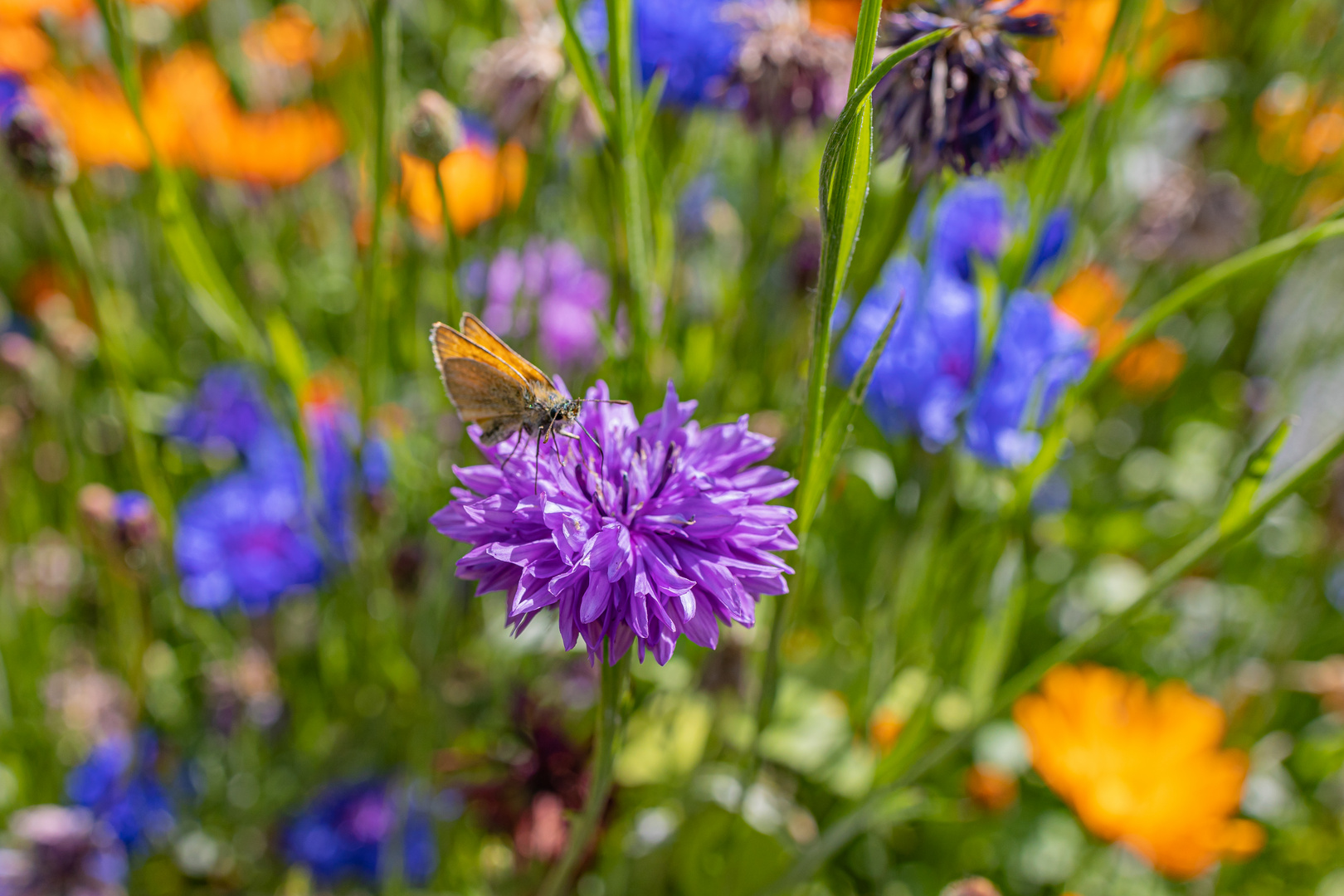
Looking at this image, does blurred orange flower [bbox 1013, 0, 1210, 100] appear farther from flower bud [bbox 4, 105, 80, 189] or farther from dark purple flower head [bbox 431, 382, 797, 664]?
flower bud [bbox 4, 105, 80, 189]

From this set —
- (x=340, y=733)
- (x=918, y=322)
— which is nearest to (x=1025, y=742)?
(x=918, y=322)

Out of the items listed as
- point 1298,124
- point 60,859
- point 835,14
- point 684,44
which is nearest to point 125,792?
point 60,859

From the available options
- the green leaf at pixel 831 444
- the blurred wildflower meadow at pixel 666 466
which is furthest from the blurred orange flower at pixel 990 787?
the green leaf at pixel 831 444

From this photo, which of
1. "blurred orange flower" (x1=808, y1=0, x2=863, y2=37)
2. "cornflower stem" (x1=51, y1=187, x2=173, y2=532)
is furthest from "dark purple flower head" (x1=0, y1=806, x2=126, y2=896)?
"blurred orange flower" (x1=808, y1=0, x2=863, y2=37)

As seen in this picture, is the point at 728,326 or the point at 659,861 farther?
the point at 728,326

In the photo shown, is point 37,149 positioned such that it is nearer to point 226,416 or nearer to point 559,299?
point 226,416

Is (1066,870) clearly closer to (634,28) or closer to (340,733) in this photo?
(340,733)

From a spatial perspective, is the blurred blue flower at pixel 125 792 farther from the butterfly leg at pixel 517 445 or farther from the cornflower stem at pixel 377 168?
the butterfly leg at pixel 517 445
